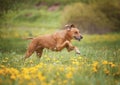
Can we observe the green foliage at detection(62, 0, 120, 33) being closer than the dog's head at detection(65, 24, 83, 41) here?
No

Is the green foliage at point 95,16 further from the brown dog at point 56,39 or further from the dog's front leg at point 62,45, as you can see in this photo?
the dog's front leg at point 62,45

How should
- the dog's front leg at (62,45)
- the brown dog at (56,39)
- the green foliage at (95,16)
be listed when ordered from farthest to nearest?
the green foliage at (95,16), the brown dog at (56,39), the dog's front leg at (62,45)

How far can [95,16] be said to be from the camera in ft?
127

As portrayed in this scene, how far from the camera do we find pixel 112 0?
3856 cm

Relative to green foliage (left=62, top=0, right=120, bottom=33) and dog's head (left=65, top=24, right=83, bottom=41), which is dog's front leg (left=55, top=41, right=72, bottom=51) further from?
green foliage (left=62, top=0, right=120, bottom=33)

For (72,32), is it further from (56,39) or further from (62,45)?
(62,45)

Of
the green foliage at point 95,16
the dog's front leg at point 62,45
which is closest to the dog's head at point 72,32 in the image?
the dog's front leg at point 62,45

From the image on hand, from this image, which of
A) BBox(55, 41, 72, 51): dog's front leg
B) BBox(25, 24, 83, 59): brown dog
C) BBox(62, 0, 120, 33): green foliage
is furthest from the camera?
BBox(62, 0, 120, 33): green foliage

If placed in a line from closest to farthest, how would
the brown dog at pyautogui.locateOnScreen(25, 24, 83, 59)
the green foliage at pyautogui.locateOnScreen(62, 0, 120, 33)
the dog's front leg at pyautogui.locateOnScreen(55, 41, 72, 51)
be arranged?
the dog's front leg at pyautogui.locateOnScreen(55, 41, 72, 51)
the brown dog at pyautogui.locateOnScreen(25, 24, 83, 59)
the green foliage at pyautogui.locateOnScreen(62, 0, 120, 33)

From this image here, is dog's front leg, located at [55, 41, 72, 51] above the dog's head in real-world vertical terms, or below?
below

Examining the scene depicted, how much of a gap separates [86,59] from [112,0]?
1106 inches

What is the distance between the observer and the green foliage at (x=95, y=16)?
38438 mm

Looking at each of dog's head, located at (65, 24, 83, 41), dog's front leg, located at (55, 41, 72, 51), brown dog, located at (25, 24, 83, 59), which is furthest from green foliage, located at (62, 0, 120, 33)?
Answer: dog's front leg, located at (55, 41, 72, 51)

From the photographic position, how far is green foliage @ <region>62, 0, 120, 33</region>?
126 ft
